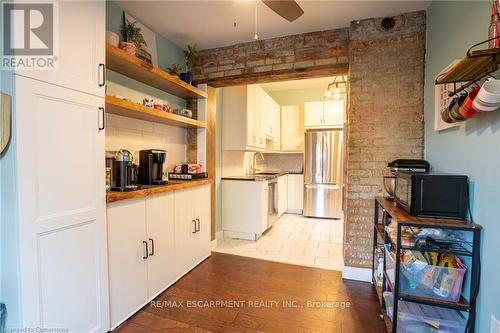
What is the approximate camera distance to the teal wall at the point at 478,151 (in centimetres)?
117

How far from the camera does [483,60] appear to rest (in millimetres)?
1106

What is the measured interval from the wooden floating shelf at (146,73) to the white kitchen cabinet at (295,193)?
301 centimetres

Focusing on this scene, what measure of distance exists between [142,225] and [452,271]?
6.87ft

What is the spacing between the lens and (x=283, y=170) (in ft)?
18.5

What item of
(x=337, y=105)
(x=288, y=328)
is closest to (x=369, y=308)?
(x=288, y=328)

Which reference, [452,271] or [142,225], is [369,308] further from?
[142,225]

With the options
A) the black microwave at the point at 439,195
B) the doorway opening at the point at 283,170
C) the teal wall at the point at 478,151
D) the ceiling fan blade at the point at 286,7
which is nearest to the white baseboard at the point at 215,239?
the doorway opening at the point at 283,170

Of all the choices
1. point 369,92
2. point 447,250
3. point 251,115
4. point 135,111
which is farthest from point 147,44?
point 447,250

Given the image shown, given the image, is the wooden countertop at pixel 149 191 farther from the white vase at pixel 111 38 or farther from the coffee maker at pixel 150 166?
the white vase at pixel 111 38

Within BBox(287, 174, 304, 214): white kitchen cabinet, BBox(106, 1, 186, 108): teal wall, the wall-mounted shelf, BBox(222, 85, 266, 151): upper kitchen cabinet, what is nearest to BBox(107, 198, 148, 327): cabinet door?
BBox(106, 1, 186, 108): teal wall

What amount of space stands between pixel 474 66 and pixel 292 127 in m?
4.16

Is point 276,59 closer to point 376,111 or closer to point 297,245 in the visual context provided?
point 376,111

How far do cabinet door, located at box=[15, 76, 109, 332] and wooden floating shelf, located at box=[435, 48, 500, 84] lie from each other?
2046mm

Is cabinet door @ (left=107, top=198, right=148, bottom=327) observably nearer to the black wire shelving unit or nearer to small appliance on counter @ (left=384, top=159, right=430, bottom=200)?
the black wire shelving unit
